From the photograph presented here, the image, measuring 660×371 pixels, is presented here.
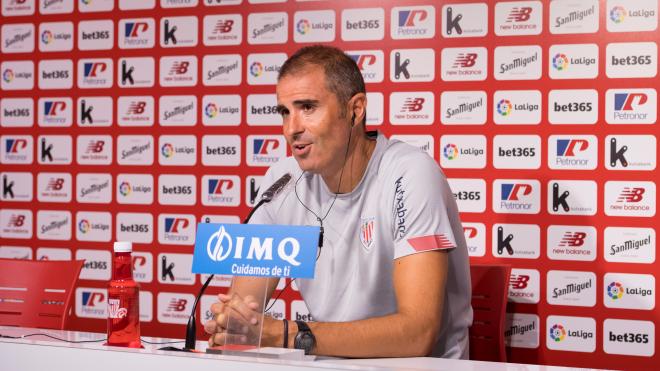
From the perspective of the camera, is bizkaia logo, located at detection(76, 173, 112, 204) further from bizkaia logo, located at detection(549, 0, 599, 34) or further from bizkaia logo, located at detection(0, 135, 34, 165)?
bizkaia logo, located at detection(549, 0, 599, 34)

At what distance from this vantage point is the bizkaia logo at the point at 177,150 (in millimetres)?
3467

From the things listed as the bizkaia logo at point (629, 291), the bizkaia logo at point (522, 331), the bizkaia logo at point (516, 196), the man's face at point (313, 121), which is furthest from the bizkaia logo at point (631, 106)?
the man's face at point (313, 121)

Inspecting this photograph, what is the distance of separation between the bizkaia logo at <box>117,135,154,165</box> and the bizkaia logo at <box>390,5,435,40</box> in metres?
1.22

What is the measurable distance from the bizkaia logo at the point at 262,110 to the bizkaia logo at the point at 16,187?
3.86 feet

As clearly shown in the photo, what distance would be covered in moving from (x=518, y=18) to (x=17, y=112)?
239 cm

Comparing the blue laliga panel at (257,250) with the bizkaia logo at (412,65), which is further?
the bizkaia logo at (412,65)

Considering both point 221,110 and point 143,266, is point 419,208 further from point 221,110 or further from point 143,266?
point 143,266

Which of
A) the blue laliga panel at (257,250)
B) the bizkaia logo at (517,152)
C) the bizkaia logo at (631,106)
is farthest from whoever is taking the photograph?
the bizkaia logo at (517,152)

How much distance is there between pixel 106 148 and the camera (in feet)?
11.8

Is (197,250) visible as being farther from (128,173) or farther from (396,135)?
(128,173)

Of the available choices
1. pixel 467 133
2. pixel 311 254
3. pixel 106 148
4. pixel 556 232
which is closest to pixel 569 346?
pixel 556 232

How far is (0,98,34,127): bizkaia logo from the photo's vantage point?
3729 millimetres

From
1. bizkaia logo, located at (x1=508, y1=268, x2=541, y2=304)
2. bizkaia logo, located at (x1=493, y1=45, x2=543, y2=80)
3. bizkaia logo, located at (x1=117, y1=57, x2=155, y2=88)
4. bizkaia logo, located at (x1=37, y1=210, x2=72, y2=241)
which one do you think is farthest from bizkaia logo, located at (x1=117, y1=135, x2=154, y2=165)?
bizkaia logo, located at (x1=508, y1=268, x2=541, y2=304)

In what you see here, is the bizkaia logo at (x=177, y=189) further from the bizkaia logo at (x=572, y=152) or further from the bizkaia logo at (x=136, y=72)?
the bizkaia logo at (x=572, y=152)
